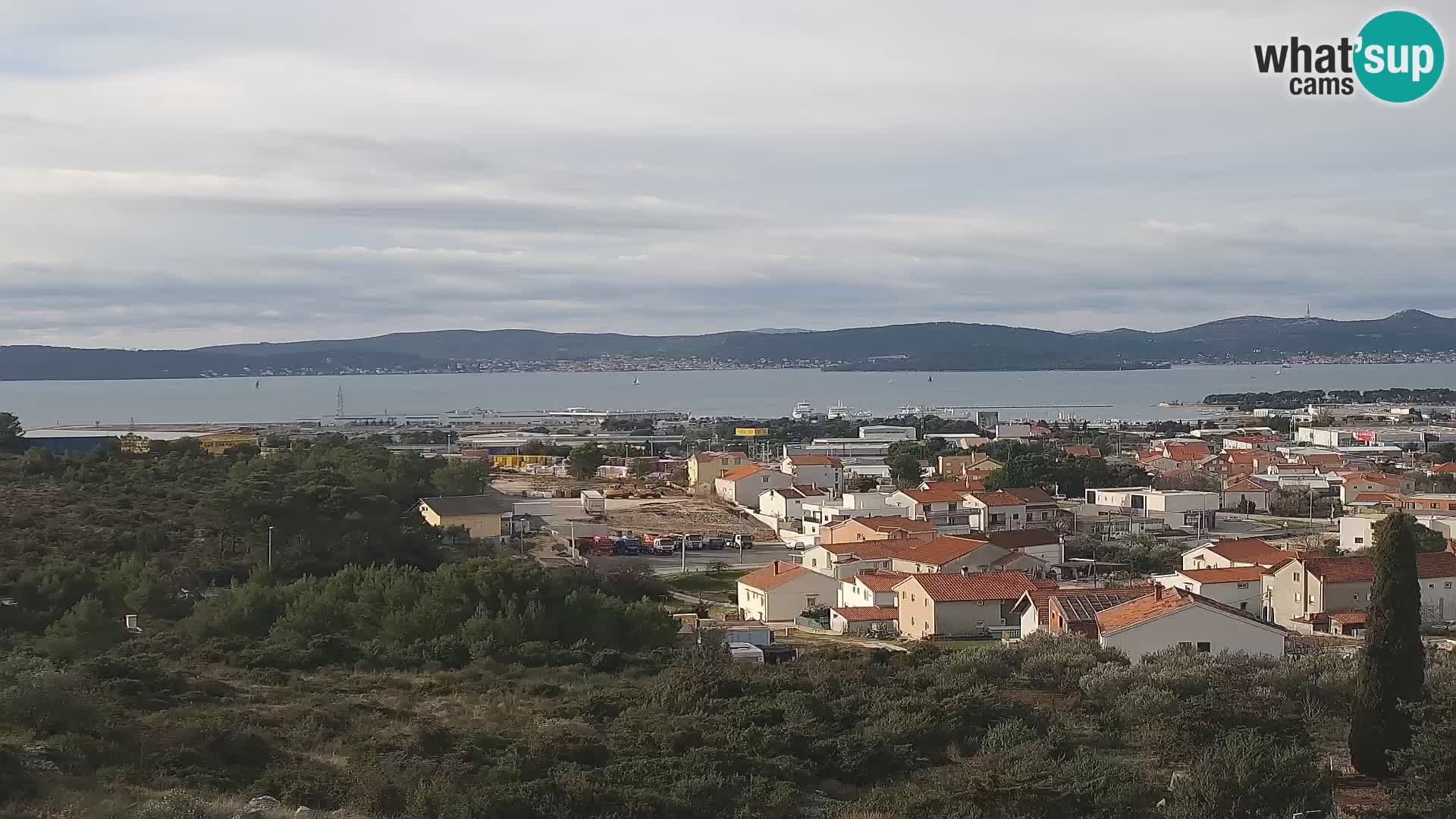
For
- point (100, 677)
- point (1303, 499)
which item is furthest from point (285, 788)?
point (1303, 499)

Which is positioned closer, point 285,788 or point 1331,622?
point 285,788

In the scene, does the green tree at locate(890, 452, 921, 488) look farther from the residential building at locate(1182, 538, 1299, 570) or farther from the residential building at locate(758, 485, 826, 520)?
the residential building at locate(1182, 538, 1299, 570)

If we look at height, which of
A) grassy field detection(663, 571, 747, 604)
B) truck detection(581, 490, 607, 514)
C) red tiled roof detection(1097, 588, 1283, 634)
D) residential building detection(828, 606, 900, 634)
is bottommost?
grassy field detection(663, 571, 747, 604)

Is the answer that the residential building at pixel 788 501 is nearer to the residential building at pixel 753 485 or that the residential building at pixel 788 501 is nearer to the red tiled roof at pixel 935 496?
the residential building at pixel 753 485

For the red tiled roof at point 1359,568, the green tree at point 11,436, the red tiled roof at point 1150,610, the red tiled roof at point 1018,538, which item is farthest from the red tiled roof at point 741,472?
the red tiled roof at point 1150,610

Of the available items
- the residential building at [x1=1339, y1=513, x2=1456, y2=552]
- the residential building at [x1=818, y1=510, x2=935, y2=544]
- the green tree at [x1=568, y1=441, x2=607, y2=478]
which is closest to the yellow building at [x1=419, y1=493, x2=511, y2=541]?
the residential building at [x1=818, y1=510, x2=935, y2=544]

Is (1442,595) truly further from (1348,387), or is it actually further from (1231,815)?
(1348,387)
